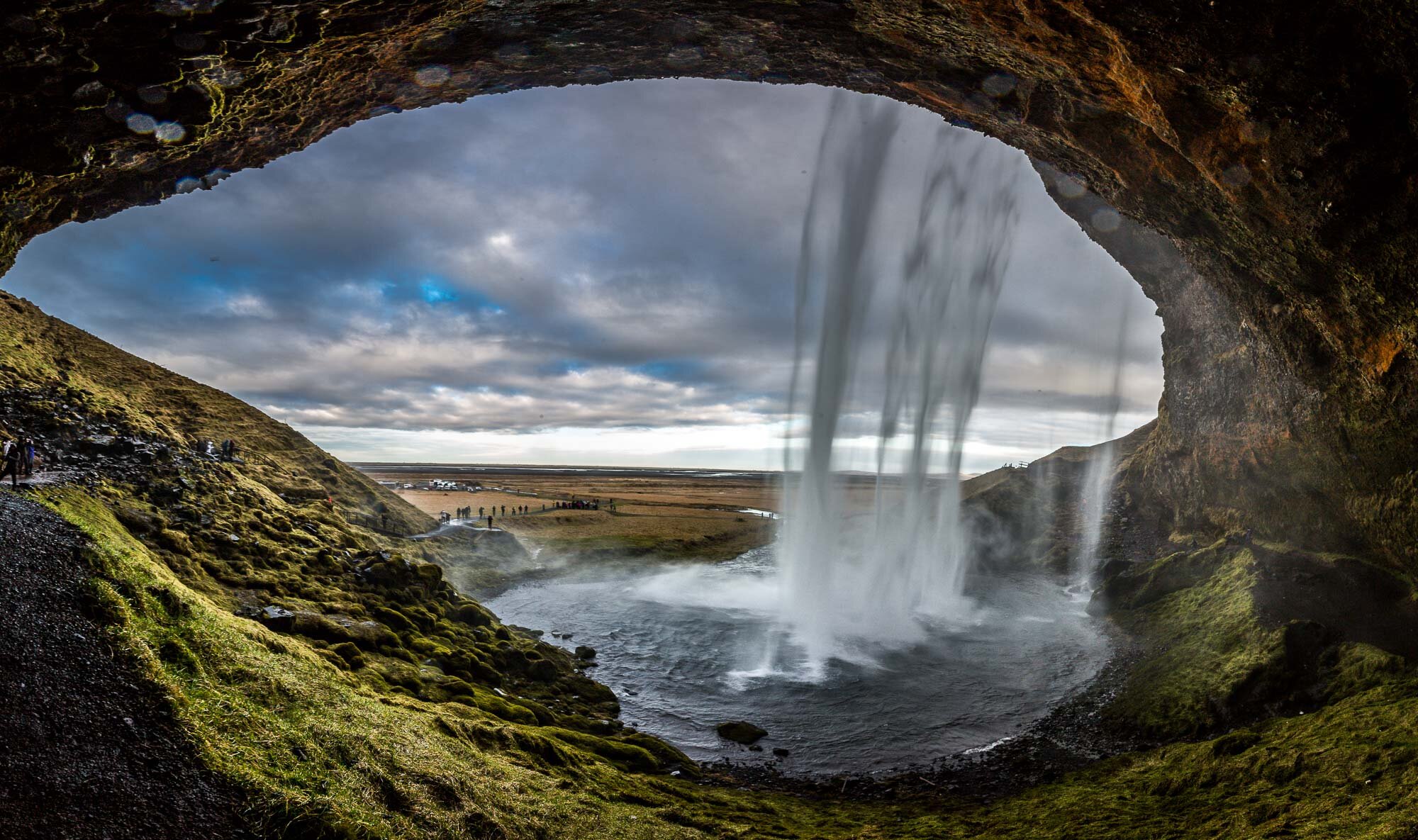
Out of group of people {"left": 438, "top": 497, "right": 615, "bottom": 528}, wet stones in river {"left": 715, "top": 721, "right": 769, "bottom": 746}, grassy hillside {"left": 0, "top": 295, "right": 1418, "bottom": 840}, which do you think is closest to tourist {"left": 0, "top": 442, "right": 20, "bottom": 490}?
grassy hillside {"left": 0, "top": 295, "right": 1418, "bottom": 840}

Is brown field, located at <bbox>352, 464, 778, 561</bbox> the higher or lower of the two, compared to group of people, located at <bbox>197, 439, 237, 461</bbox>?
lower

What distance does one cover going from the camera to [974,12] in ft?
41.1

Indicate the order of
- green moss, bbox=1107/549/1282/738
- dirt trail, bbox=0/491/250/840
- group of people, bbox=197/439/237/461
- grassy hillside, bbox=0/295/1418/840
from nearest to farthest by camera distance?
dirt trail, bbox=0/491/250/840
grassy hillside, bbox=0/295/1418/840
green moss, bbox=1107/549/1282/738
group of people, bbox=197/439/237/461

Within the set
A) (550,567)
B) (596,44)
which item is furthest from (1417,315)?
(550,567)

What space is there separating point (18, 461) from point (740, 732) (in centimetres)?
2435

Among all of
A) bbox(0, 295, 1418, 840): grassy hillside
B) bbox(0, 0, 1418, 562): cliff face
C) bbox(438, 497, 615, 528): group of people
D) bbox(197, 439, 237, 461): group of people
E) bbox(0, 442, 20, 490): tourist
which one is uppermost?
bbox(0, 0, 1418, 562): cliff face

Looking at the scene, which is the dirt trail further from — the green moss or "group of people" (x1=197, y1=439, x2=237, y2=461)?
the green moss

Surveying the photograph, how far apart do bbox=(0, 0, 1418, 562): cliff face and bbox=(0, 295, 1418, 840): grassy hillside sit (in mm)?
6237

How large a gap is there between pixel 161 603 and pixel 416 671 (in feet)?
24.4

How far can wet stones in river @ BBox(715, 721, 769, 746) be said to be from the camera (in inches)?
778

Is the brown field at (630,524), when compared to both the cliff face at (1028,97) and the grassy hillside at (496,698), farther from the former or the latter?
the cliff face at (1028,97)

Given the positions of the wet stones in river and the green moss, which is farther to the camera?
the wet stones in river

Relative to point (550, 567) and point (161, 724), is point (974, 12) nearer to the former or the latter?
point (161, 724)

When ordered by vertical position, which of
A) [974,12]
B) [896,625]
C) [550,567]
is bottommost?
[550,567]
